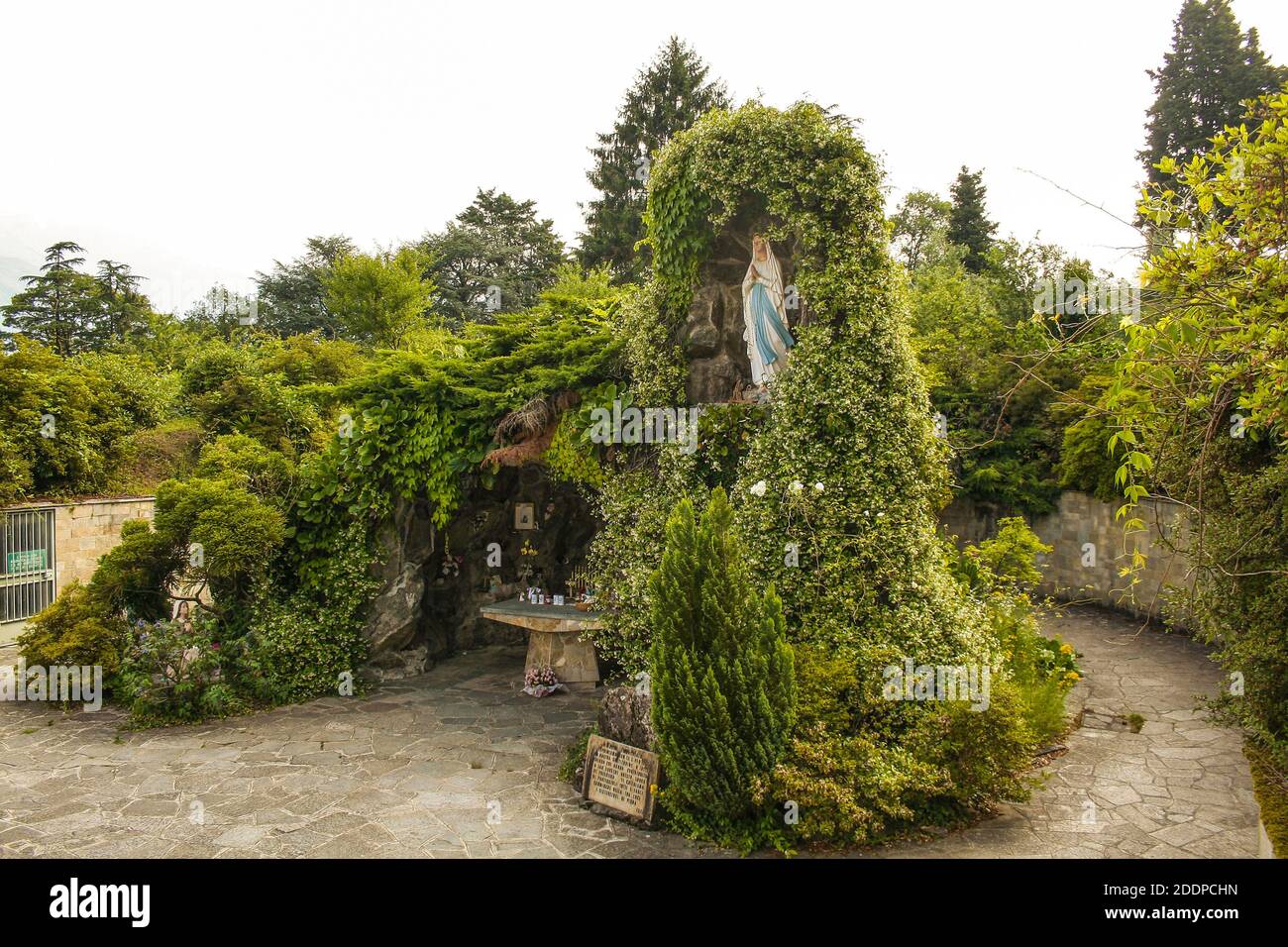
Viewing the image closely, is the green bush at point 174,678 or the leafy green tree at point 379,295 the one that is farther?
the leafy green tree at point 379,295

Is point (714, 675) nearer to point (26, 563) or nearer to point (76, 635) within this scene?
point (76, 635)

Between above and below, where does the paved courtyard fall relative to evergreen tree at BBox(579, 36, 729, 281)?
below

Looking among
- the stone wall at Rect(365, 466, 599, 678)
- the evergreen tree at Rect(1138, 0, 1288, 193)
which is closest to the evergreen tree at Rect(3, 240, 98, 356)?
the stone wall at Rect(365, 466, 599, 678)

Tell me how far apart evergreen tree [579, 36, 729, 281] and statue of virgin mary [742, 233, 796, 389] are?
23.5m

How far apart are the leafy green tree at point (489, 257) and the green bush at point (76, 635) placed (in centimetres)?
2486

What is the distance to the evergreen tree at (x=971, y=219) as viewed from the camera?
3077cm

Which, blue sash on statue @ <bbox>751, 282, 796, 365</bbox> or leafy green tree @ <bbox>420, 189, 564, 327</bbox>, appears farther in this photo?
leafy green tree @ <bbox>420, 189, 564, 327</bbox>

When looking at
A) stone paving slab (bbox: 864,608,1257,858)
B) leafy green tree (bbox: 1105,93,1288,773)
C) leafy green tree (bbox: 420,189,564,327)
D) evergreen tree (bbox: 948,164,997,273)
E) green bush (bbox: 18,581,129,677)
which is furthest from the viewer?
leafy green tree (bbox: 420,189,564,327)

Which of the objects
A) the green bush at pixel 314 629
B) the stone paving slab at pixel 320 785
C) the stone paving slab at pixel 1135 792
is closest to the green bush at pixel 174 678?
the stone paving slab at pixel 320 785

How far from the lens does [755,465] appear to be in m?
8.31

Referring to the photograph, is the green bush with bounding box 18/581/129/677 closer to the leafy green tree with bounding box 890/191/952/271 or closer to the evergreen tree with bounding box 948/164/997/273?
the evergreen tree with bounding box 948/164/997/273

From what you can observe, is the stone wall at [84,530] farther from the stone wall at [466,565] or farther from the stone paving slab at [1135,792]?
the stone paving slab at [1135,792]

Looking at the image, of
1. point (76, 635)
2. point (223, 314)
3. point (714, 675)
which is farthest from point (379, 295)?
point (714, 675)

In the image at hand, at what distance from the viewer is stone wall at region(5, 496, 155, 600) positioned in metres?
14.8
